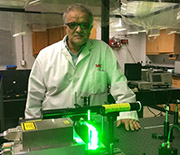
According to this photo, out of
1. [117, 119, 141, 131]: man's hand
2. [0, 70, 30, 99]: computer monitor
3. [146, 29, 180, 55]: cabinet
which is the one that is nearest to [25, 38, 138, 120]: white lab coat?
[117, 119, 141, 131]: man's hand

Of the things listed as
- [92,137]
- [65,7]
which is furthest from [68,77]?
[92,137]

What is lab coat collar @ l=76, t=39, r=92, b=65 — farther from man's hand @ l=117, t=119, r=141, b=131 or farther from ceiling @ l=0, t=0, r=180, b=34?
man's hand @ l=117, t=119, r=141, b=131

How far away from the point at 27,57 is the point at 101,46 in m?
3.12

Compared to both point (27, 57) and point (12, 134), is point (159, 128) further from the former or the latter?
point (27, 57)

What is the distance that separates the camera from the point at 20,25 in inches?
68.4

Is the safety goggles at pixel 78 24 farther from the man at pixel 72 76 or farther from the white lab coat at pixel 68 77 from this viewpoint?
the white lab coat at pixel 68 77

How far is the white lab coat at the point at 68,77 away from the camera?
132 cm

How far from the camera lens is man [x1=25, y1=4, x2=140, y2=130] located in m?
1.32

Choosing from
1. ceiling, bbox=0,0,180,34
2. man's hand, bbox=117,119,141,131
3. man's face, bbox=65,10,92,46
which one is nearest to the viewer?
man's hand, bbox=117,119,141,131

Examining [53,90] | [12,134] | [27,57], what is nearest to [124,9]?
[53,90]

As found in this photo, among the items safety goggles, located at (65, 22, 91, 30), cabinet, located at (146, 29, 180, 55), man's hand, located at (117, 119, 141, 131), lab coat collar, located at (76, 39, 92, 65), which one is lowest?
man's hand, located at (117, 119, 141, 131)

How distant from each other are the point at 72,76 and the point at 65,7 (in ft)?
1.60

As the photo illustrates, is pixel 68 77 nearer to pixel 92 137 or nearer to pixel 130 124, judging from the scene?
pixel 130 124

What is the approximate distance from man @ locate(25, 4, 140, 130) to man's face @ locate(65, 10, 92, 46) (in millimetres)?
39
